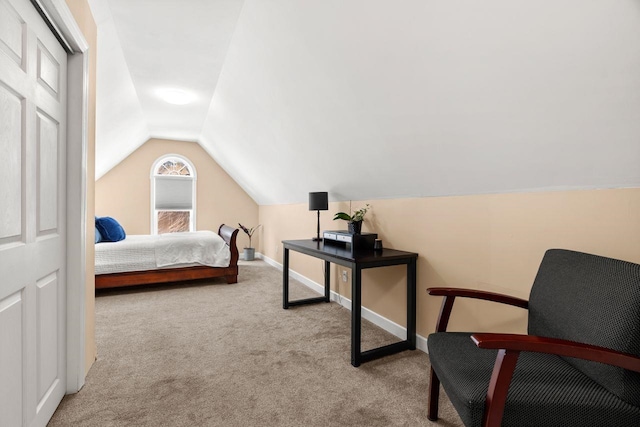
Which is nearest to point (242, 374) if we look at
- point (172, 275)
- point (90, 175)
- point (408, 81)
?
point (90, 175)

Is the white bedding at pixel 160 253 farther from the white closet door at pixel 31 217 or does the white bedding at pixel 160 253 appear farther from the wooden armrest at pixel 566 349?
the wooden armrest at pixel 566 349

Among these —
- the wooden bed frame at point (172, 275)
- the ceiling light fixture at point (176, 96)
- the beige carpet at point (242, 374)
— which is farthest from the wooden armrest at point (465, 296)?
the ceiling light fixture at point (176, 96)

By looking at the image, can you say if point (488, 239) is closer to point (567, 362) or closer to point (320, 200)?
point (567, 362)

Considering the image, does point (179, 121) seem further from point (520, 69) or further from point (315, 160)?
point (520, 69)

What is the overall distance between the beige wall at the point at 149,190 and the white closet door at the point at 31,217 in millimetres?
4617

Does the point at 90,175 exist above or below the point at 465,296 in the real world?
above

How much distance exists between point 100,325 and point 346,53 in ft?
10.2

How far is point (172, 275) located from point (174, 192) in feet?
8.39

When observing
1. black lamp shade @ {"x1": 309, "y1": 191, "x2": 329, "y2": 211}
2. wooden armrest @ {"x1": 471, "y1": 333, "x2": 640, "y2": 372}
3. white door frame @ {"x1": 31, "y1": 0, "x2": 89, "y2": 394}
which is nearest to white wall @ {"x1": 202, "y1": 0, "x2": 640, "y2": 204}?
black lamp shade @ {"x1": 309, "y1": 191, "x2": 329, "y2": 211}

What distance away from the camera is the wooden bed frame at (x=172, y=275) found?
12.8 ft

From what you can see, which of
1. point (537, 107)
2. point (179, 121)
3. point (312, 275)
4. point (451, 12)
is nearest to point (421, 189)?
point (537, 107)

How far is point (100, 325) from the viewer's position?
288 cm

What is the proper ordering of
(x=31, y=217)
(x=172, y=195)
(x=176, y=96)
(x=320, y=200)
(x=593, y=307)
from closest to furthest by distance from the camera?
(x=593, y=307), (x=31, y=217), (x=320, y=200), (x=176, y=96), (x=172, y=195)

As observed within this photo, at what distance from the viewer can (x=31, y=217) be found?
4.64ft
